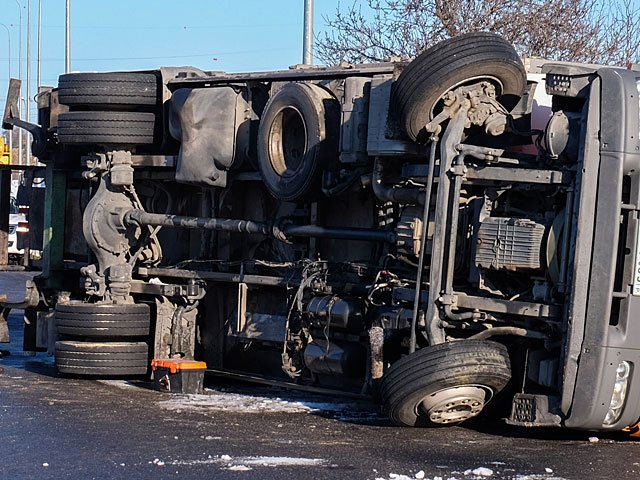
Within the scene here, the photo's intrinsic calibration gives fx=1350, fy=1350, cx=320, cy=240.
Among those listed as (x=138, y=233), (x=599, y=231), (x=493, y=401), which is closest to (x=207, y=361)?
(x=138, y=233)

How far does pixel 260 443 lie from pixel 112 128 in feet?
14.0

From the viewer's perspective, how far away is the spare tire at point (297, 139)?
958 cm

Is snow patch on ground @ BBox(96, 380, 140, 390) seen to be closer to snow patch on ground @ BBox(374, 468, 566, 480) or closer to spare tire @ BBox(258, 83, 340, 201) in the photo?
spare tire @ BBox(258, 83, 340, 201)

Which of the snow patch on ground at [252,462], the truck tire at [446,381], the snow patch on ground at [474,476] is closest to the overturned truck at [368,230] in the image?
the truck tire at [446,381]

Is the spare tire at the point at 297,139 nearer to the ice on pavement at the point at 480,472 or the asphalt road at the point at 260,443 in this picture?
the asphalt road at the point at 260,443

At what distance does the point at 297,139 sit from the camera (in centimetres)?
1002

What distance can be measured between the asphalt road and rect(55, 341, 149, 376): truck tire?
0.63 m

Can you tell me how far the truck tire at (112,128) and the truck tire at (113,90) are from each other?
0.32ft

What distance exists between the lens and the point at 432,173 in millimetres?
8438

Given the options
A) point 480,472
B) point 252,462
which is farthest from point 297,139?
point 480,472

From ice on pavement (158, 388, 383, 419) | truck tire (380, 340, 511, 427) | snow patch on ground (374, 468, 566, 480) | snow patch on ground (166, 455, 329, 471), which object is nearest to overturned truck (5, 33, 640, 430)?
truck tire (380, 340, 511, 427)

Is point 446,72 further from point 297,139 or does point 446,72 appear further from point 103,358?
point 103,358

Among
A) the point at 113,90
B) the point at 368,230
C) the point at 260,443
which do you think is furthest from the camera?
the point at 113,90

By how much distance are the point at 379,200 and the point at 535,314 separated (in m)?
1.87
